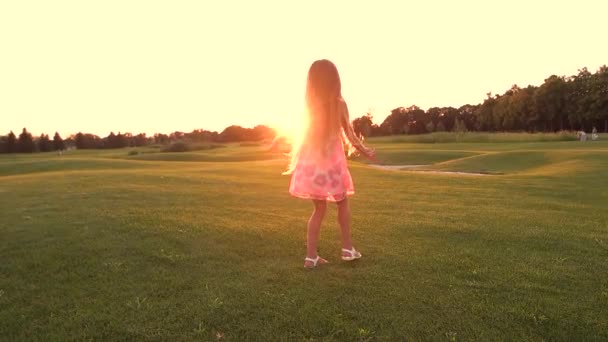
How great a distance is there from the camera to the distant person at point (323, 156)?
19.0ft

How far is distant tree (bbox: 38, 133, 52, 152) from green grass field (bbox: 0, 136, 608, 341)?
83.6 meters

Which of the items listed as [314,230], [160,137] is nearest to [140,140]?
[160,137]

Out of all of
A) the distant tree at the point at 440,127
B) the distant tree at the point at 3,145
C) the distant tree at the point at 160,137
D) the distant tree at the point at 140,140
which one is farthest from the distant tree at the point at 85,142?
the distant tree at the point at 440,127

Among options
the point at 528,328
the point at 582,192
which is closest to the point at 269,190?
the point at 582,192

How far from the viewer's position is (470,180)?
17016 mm

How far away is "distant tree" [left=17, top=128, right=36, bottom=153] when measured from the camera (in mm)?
80750

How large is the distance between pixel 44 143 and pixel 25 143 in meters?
3.76

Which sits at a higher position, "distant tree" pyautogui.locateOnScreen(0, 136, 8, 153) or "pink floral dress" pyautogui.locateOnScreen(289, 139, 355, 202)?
"distant tree" pyautogui.locateOnScreen(0, 136, 8, 153)

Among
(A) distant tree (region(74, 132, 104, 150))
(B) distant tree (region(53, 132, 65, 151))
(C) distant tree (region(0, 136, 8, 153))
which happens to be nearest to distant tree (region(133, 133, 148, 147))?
(A) distant tree (region(74, 132, 104, 150))

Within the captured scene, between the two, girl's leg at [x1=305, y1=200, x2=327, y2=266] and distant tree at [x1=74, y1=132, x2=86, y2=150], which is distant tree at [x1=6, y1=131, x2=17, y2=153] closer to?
distant tree at [x1=74, y1=132, x2=86, y2=150]

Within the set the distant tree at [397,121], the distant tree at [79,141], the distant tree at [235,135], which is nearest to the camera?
the distant tree at [79,141]

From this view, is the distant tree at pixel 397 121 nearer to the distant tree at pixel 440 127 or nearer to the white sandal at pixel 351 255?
the distant tree at pixel 440 127

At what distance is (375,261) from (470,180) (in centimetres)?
1216

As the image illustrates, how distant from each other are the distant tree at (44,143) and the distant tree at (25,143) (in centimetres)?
196
